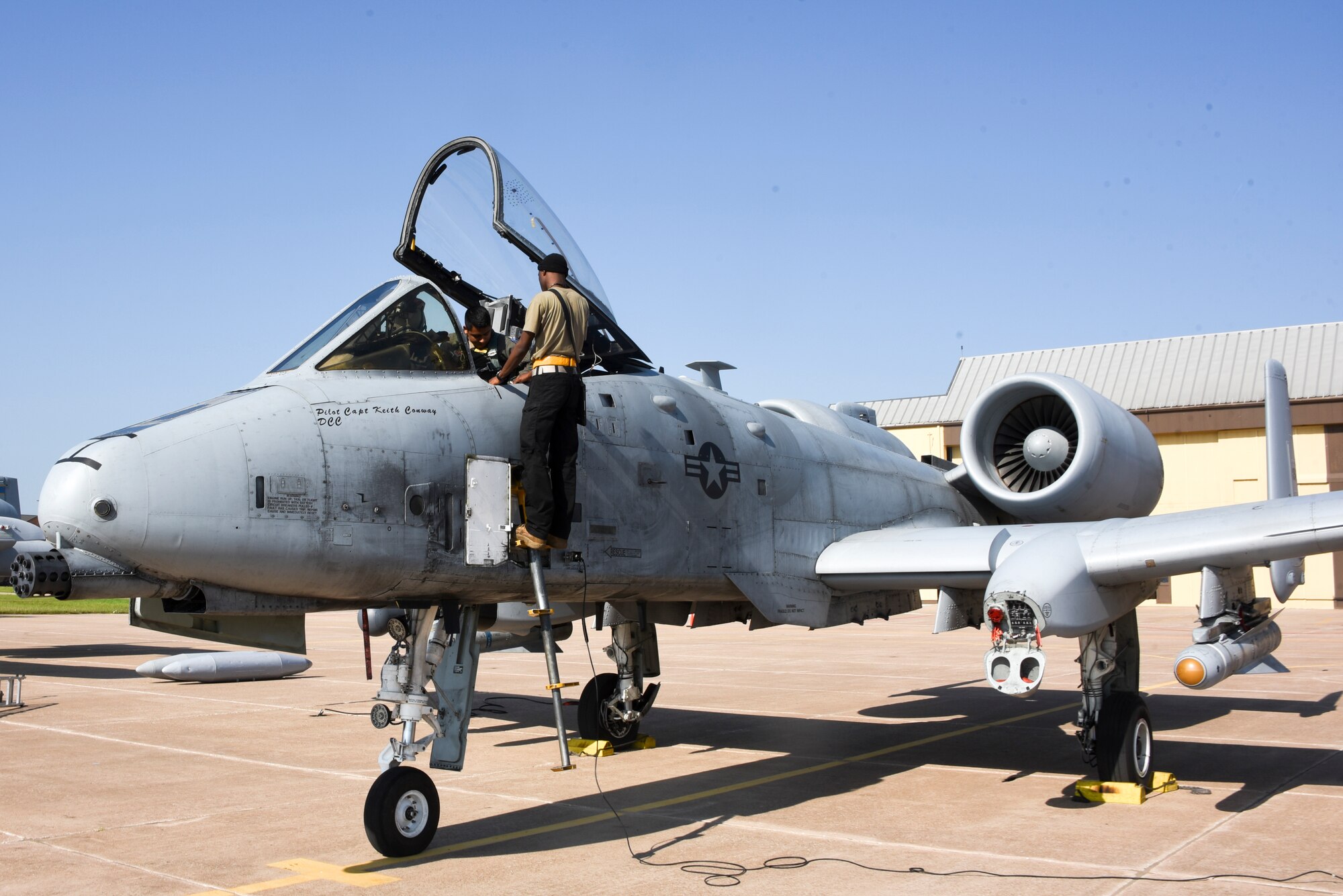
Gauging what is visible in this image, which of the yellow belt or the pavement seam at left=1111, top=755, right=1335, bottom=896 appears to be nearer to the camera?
the pavement seam at left=1111, top=755, right=1335, bottom=896

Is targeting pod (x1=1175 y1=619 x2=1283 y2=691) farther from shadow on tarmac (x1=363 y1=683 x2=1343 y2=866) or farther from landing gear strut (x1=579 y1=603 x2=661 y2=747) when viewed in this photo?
landing gear strut (x1=579 y1=603 x2=661 y2=747)

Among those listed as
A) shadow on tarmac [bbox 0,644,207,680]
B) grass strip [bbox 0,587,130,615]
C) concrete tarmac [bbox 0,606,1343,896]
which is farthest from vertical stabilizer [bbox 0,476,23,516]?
concrete tarmac [bbox 0,606,1343,896]

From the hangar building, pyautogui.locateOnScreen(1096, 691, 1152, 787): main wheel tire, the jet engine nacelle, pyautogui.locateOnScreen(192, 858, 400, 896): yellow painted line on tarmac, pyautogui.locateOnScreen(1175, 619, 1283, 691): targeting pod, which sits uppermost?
the hangar building

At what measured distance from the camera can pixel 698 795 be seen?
808cm

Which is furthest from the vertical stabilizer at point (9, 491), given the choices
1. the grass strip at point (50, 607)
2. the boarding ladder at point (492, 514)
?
the boarding ladder at point (492, 514)

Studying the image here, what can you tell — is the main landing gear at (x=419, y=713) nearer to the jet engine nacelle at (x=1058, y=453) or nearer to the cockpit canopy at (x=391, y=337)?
the cockpit canopy at (x=391, y=337)

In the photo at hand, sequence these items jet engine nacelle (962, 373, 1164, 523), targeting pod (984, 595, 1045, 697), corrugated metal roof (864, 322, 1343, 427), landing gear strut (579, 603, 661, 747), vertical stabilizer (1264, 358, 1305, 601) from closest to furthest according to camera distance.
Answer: targeting pod (984, 595, 1045, 697) < jet engine nacelle (962, 373, 1164, 523) < landing gear strut (579, 603, 661, 747) < vertical stabilizer (1264, 358, 1305, 601) < corrugated metal roof (864, 322, 1343, 427)

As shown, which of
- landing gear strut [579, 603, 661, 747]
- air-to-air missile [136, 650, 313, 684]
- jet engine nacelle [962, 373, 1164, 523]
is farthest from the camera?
air-to-air missile [136, 650, 313, 684]

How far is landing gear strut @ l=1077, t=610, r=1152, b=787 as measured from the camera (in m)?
7.94

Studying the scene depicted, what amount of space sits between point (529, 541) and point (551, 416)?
0.71 metres

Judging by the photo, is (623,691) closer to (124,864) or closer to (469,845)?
(469,845)

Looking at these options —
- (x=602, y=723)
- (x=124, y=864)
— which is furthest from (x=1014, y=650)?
(x=124, y=864)

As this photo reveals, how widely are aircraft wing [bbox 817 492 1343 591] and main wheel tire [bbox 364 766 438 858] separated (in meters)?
4.04

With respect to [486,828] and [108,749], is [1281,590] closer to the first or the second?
[486,828]
